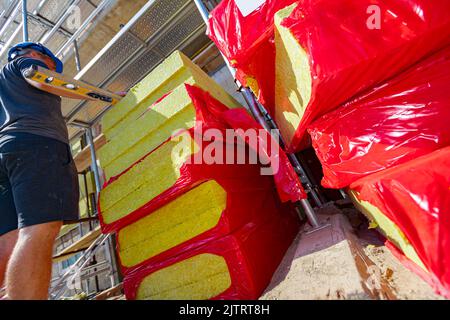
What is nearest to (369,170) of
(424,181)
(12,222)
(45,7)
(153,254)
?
(424,181)

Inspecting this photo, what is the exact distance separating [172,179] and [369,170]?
31.2 inches

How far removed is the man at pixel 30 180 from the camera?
2.66ft

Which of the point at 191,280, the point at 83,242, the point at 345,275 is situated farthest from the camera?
the point at 83,242

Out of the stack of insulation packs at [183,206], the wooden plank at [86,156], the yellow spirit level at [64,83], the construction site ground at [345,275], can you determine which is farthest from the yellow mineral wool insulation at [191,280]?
the wooden plank at [86,156]

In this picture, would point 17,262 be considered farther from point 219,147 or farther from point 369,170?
point 369,170

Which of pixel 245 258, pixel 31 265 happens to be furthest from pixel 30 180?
pixel 245 258

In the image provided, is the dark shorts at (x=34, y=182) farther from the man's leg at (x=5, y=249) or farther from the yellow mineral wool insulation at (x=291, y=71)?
the yellow mineral wool insulation at (x=291, y=71)

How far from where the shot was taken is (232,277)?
0.98 meters

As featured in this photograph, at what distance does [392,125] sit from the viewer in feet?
2.69

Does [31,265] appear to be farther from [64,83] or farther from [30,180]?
[64,83]

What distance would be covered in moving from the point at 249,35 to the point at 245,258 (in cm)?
97

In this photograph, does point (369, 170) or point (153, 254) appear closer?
point (369, 170)

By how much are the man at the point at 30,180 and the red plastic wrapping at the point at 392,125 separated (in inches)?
44.8

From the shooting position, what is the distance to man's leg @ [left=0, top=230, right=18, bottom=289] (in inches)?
39.4
